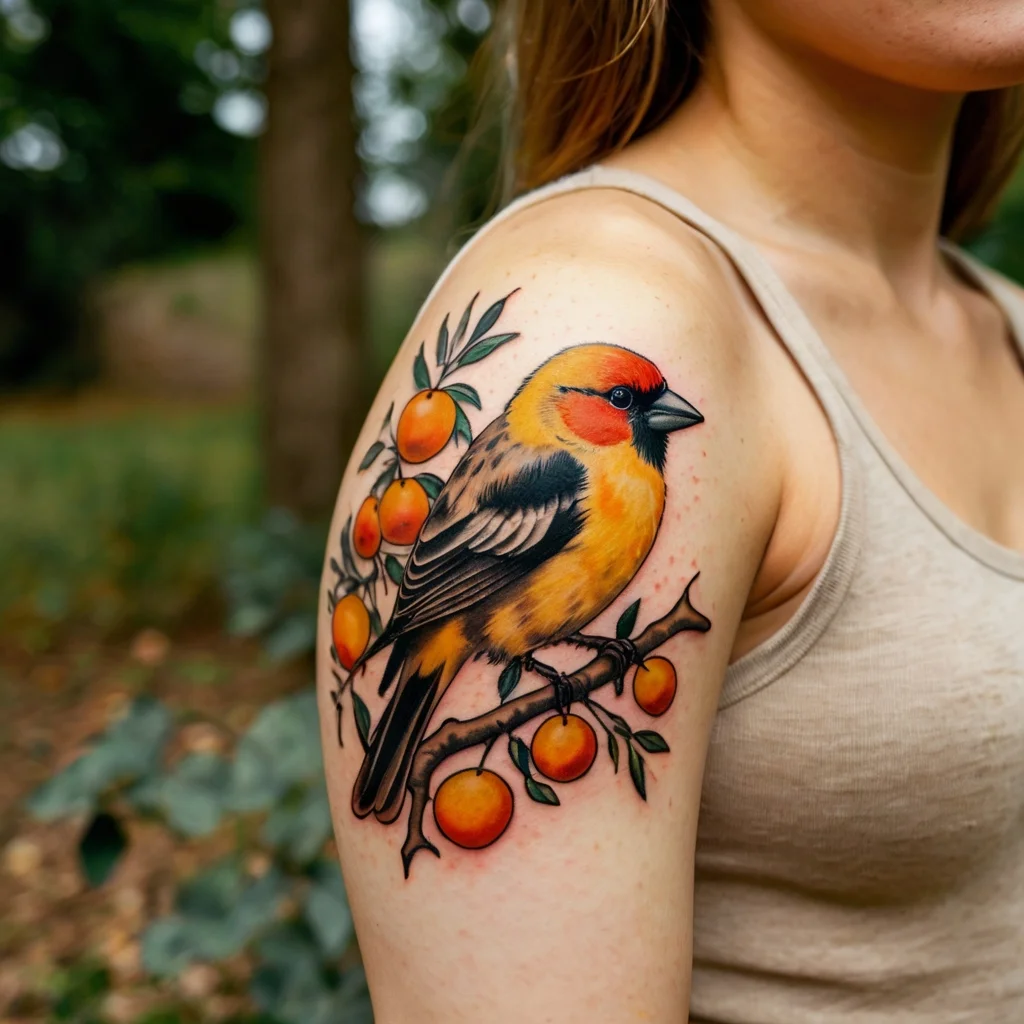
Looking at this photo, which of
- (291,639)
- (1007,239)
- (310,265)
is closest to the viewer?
(291,639)

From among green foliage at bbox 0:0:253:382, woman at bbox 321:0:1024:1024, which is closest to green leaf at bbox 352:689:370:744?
woman at bbox 321:0:1024:1024

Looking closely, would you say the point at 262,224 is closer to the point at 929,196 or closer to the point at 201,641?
the point at 201,641

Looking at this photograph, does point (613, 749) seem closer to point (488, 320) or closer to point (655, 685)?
point (655, 685)

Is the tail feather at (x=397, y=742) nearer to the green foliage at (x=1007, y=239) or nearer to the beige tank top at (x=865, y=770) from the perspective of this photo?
the beige tank top at (x=865, y=770)

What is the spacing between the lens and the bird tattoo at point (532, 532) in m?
0.82

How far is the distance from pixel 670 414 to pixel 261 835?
1174 millimetres

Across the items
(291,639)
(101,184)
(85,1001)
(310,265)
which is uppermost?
(310,265)

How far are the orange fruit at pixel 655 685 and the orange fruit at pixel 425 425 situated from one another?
9.1 inches

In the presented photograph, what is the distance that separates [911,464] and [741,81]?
444 millimetres

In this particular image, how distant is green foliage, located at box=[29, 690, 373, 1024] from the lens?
1.60 m

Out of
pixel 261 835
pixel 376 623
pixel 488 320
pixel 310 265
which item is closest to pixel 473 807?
pixel 376 623

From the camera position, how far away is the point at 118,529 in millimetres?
5172

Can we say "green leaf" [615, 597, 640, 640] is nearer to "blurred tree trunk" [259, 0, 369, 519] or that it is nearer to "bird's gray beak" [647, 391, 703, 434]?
"bird's gray beak" [647, 391, 703, 434]

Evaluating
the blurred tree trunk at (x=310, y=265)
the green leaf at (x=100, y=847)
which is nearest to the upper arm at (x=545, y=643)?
the green leaf at (x=100, y=847)
